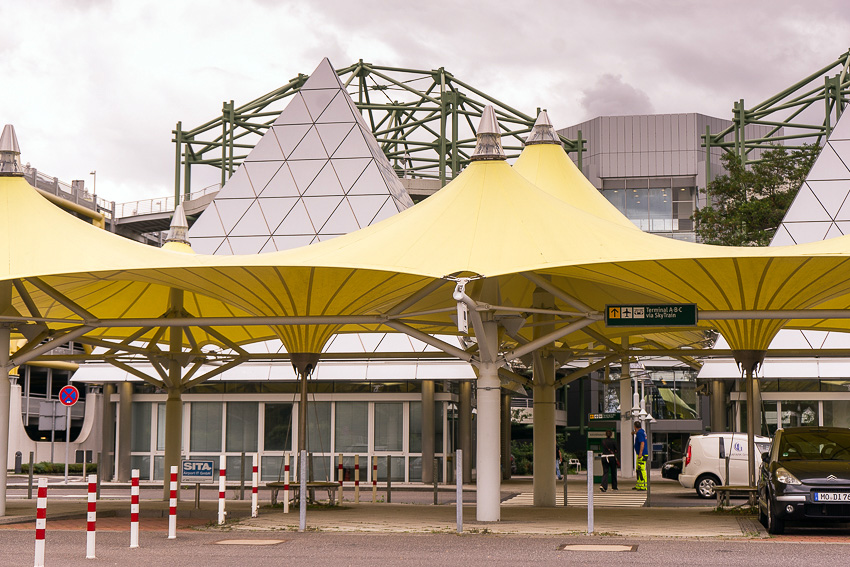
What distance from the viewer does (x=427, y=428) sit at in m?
33.9

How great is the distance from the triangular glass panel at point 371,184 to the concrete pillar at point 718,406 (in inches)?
500

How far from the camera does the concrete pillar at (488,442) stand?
17.9 m

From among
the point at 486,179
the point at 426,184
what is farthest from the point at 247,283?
the point at 426,184

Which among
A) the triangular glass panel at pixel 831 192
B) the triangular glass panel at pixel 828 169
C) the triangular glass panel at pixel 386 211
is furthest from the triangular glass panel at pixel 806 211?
the triangular glass panel at pixel 386 211

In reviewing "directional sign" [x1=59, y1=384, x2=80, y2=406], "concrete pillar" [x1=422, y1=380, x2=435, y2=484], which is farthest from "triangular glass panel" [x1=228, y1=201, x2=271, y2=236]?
"concrete pillar" [x1=422, y1=380, x2=435, y2=484]

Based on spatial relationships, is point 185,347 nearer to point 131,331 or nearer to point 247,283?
point 131,331

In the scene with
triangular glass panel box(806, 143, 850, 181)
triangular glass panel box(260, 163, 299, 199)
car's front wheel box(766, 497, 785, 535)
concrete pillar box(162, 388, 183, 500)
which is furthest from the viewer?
triangular glass panel box(260, 163, 299, 199)

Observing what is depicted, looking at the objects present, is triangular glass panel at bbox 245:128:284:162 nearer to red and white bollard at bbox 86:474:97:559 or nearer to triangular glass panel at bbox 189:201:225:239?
triangular glass panel at bbox 189:201:225:239

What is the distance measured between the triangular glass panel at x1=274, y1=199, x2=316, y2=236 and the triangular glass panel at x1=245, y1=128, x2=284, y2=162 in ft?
7.73

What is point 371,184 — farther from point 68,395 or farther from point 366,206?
point 68,395

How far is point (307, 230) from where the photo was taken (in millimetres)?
38438

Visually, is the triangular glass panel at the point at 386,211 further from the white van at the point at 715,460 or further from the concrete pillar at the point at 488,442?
the concrete pillar at the point at 488,442

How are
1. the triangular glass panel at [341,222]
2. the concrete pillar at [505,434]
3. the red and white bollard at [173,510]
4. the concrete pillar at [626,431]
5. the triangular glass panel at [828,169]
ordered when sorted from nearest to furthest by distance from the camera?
the red and white bollard at [173,510] → the triangular glass panel at [828,169] → the triangular glass panel at [341,222] → the concrete pillar at [626,431] → the concrete pillar at [505,434]

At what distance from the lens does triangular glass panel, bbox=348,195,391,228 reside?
3809cm
